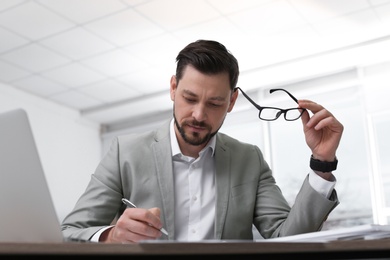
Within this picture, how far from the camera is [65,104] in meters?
6.33

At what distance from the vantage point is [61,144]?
20.9 ft

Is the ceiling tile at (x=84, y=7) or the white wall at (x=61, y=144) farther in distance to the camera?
the white wall at (x=61, y=144)

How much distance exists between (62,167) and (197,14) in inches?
120

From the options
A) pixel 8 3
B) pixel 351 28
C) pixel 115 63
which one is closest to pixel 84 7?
pixel 8 3

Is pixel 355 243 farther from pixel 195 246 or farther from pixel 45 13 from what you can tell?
pixel 45 13

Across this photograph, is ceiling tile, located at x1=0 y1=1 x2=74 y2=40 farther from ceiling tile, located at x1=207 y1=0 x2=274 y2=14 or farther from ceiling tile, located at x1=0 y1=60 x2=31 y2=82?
ceiling tile, located at x1=207 y1=0 x2=274 y2=14

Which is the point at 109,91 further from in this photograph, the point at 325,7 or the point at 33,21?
the point at 325,7

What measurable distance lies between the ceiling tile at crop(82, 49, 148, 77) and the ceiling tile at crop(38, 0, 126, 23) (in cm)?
70

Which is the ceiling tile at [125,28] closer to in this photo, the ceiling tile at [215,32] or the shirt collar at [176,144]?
the ceiling tile at [215,32]

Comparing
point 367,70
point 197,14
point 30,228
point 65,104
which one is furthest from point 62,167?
point 30,228

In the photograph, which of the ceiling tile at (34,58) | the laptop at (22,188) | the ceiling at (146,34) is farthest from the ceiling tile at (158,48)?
the laptop at (22,188)

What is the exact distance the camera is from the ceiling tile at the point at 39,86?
217 inches

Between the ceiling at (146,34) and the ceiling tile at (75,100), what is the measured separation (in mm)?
182

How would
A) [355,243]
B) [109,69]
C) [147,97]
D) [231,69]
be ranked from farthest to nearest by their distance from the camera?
[147,97] → [109,69] → [231,69] → [355,243]
